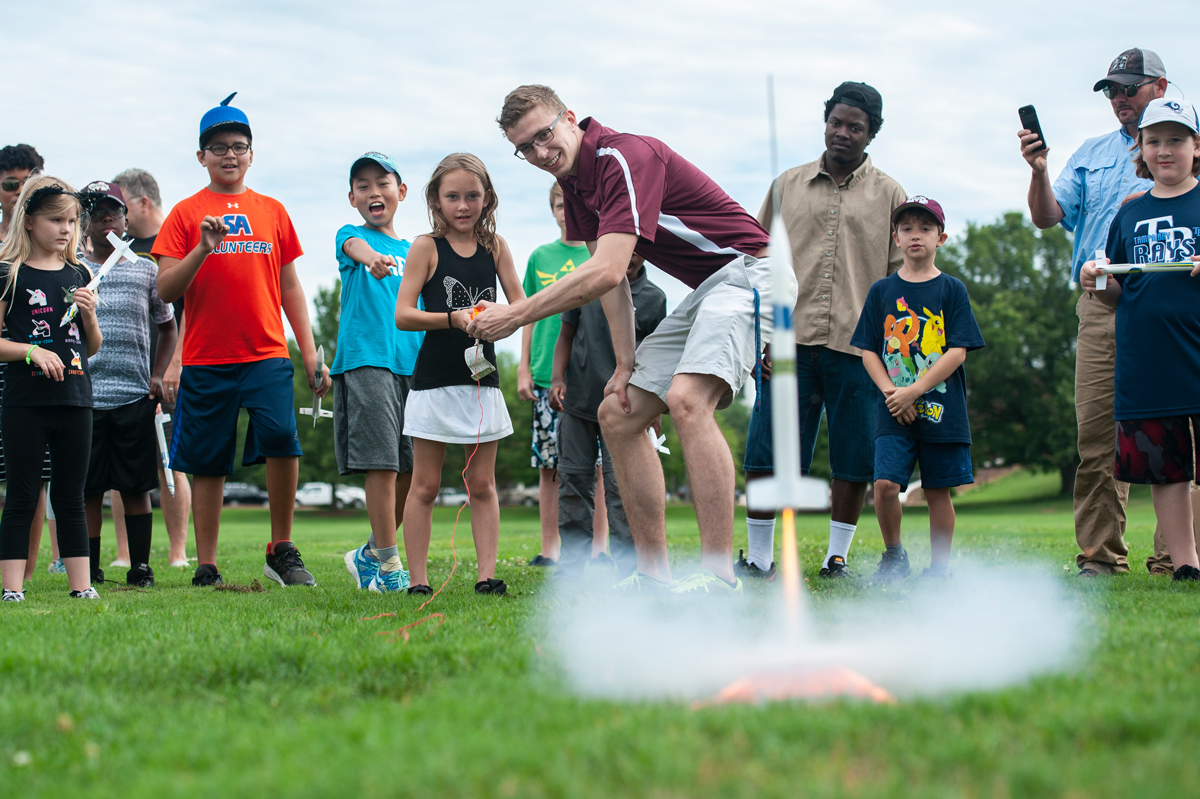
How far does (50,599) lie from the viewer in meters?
4.87

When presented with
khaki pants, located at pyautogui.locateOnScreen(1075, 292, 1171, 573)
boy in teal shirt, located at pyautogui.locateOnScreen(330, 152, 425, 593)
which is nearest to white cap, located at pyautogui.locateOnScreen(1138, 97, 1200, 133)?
khaki pants, located at pyautogui.locateOnScreen(1075, 292, 1171, 573)

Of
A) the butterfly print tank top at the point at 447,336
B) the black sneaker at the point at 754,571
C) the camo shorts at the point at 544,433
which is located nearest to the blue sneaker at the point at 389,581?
the butterfly print tank top at the point at 447,336

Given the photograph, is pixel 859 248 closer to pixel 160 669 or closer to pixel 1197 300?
pixel 1197 300

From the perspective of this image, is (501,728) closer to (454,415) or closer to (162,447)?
(454,415)

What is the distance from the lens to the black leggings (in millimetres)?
4828

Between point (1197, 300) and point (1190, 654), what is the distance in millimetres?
2730

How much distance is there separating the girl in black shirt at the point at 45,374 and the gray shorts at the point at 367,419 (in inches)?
50.8

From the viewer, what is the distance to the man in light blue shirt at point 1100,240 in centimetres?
549

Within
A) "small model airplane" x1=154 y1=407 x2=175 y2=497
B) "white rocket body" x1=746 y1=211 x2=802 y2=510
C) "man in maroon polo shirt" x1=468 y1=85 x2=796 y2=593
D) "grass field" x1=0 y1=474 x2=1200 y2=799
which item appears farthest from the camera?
"small model airplane" x1=154 y1=407 x2=175 y2=497

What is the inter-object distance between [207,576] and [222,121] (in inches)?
105

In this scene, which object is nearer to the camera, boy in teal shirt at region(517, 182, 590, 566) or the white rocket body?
the white rocket body

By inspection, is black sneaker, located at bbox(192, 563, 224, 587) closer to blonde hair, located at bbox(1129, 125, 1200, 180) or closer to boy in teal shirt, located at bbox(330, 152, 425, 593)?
boy in teal shirt, located at bbox(330, 152, 425, 593)

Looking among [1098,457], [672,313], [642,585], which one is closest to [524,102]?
[672,313]

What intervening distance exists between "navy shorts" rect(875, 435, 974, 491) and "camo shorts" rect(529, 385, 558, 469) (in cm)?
281
